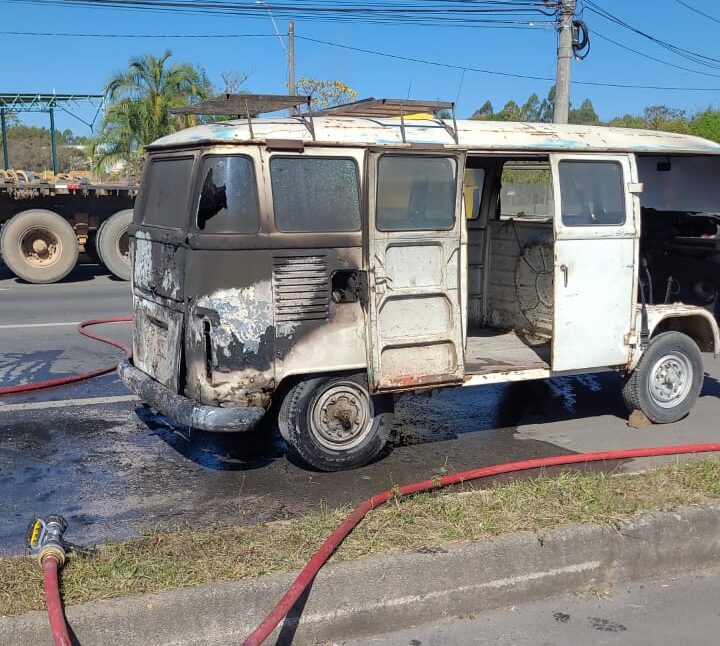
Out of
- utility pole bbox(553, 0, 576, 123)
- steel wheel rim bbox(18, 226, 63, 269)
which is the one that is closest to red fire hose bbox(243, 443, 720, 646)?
steel wheel rim bbox(18, 226, 63, 269)

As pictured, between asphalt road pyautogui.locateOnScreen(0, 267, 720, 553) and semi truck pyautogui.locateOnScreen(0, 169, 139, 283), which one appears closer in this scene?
asphalt road pyautogui.locateOnScreen(0, 267, 720, 553)

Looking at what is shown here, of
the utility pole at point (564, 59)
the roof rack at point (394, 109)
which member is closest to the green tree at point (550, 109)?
the utility pole at point (564, 59)

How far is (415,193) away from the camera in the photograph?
17.8 ft

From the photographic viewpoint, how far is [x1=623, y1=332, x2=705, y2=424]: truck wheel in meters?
6.50

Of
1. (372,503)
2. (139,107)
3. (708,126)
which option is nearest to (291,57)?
(139,107)

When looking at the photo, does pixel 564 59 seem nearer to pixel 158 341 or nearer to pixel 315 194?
pixel 315 194

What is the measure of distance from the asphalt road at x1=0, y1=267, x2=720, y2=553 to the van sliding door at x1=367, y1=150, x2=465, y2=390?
2.40ft

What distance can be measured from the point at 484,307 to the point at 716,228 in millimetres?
2102

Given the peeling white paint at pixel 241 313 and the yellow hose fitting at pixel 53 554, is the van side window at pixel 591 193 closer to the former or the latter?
the peeling white paint at pixel 241 313

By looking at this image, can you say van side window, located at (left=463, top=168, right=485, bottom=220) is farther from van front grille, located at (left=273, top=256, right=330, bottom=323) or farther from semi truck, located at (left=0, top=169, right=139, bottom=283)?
semi truck, located at (left=0, top=169, right=139, bottom=283)

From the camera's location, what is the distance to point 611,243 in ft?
20.2

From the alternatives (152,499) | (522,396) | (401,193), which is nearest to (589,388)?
(522,396)

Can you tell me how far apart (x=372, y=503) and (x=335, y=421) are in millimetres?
1087

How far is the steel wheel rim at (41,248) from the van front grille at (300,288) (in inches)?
445
